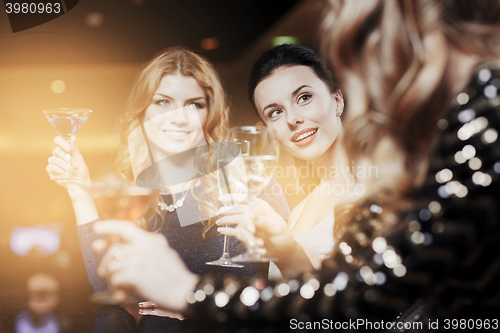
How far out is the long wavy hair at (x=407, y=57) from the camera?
0.65m

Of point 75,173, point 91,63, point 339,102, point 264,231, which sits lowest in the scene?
point 264,231

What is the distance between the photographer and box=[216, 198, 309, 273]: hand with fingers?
0.79 meters

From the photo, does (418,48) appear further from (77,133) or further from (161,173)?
(77,133)

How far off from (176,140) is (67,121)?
0.31 meters

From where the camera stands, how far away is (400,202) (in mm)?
757

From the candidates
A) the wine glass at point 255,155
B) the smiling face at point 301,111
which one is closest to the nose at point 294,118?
the smiling face at point 301,111

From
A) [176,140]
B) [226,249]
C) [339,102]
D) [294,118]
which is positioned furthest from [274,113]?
[226,249]

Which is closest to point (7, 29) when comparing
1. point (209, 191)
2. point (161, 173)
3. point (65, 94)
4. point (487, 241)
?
point (65, 94)

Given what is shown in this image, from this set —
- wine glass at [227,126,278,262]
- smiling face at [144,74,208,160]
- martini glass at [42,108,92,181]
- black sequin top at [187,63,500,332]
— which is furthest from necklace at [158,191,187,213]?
black sequin top at [187,63,500,332]

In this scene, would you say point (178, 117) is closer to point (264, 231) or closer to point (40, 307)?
point (264, 231)

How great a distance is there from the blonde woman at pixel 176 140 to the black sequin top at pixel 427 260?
1.45 ft

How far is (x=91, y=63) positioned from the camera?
99 cm

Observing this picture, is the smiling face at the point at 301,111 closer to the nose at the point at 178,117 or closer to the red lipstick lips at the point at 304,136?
the red lipstick lips at the point at 304,136

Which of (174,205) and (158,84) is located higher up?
(158,84)
